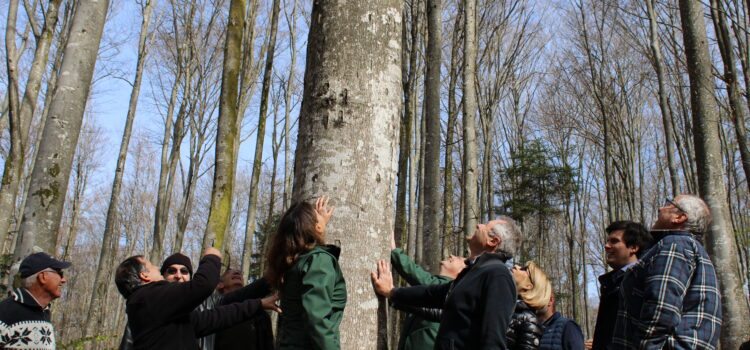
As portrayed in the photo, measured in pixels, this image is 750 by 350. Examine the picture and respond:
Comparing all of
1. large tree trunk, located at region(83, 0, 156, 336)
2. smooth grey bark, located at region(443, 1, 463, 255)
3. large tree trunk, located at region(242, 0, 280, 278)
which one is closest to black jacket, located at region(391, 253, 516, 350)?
smooth grey bark, located at region(443, 1, 463, 255)

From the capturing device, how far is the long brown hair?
8.43ft

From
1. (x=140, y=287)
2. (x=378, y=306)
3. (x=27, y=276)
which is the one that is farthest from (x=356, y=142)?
(x=27, y=276)

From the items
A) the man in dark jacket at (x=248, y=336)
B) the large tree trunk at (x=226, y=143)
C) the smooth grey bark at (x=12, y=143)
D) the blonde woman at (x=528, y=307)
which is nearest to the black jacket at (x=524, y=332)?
the blonde woman at (x=528, y=307)

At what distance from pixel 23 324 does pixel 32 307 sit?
11cm

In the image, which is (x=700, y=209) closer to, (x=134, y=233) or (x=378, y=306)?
(x=378, y=306)

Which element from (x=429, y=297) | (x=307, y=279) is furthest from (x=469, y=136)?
(x=307, y=279)

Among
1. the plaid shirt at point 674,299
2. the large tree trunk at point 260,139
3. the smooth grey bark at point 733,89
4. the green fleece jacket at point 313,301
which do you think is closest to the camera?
the green fleece jacket at point 313,301

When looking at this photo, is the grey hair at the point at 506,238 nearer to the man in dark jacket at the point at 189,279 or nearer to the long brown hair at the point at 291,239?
the long brown hair at the point at 291,239

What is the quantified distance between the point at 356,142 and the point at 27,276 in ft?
7.29

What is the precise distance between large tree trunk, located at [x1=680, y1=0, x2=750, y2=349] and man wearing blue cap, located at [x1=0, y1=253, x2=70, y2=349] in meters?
6.23

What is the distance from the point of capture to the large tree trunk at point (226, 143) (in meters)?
6.67

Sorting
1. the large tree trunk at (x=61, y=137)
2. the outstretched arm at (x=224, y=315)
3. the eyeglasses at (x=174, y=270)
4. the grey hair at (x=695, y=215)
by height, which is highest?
the large tree trunk at (x=61, y=137)

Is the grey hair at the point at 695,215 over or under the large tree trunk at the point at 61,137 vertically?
under

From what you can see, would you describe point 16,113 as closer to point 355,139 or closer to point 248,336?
point 248,336
